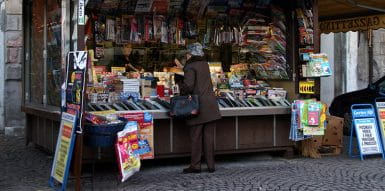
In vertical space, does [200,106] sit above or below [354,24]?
below

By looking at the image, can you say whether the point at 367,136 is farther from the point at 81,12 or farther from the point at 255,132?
the point at 81,12

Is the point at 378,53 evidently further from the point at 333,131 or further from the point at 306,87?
the point at 306,87

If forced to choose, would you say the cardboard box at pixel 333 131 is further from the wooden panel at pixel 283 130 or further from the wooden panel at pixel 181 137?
the wooden panel at pixel 181 137

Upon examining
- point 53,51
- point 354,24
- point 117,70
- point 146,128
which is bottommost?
point 146,128

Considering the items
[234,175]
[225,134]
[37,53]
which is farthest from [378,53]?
[37,53]

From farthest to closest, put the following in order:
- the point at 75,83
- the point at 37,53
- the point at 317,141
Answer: the point at 37,53
the point at 317,141
the point at 75,83

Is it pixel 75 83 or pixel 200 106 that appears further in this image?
pixel 200 106

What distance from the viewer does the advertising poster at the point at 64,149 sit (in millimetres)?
6141

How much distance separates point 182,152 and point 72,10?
2.52m

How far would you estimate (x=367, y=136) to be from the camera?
868 cm

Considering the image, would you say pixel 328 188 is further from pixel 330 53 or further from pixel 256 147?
pixel 330 53

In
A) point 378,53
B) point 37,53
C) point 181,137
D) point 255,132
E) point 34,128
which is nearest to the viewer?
point 181,137

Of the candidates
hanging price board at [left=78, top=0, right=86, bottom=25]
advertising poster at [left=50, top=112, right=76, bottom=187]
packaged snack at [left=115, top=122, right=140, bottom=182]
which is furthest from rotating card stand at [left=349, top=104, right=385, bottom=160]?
advertising poster at [left=50, top=112, right=76, bottom=187]

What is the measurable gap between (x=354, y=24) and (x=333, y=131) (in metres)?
3.80
